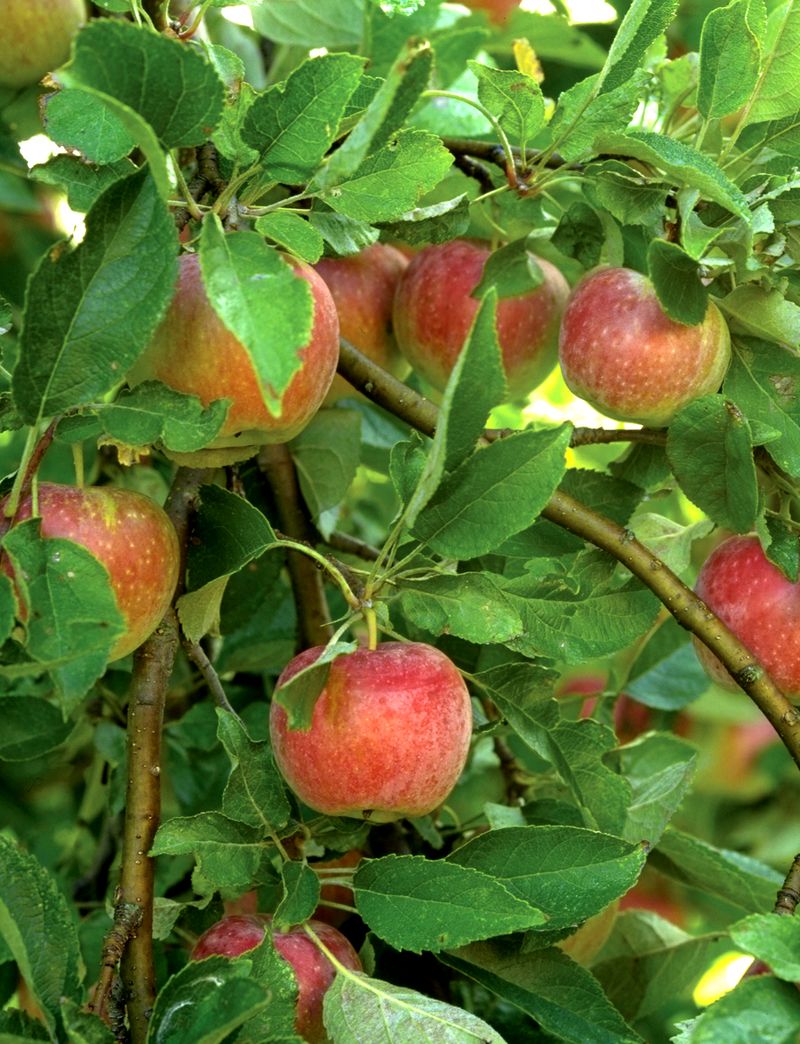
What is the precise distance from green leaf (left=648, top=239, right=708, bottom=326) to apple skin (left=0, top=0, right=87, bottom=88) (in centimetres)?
70

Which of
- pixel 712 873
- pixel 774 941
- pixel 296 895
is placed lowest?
pixel 712 873

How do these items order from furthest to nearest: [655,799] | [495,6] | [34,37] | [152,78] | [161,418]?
[495,6] < [34,37] < [655,799] < [161,418] < [152,78]

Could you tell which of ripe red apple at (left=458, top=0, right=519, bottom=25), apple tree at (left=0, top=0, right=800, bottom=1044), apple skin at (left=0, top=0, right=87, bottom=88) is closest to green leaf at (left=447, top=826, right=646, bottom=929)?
apple tree at (left=0, top=0, right=800, bottom=1044)

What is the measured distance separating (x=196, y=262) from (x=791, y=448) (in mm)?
398

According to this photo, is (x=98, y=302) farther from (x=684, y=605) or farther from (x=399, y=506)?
(x=684, y=605)

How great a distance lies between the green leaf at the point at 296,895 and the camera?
77 centimetres

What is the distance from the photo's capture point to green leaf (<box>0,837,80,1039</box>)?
0.68m

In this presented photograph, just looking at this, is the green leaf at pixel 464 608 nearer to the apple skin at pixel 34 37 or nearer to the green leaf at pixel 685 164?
the green leaf at pixel 685 164

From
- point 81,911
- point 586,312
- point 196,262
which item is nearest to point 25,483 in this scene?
point 196,262

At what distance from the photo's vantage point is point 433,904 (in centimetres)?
74

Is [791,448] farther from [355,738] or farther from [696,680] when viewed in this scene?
[696,680]

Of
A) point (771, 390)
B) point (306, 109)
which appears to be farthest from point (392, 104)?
point (771, 390)

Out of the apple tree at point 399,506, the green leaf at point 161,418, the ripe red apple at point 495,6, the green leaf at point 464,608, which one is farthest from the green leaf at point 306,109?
the ripe red apple at point 495,6

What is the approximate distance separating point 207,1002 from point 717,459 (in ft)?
1.50
